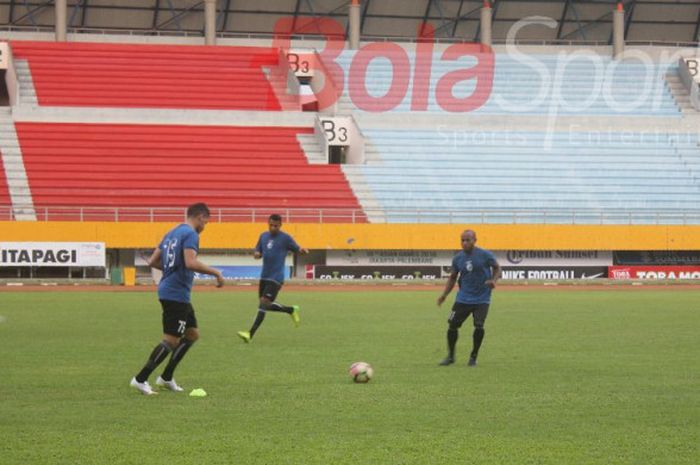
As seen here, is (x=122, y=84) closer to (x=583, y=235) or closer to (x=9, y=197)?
(x=9, y=197)

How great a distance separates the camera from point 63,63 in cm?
5056

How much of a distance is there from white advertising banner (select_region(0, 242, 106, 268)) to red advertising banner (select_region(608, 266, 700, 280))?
19.1 metres

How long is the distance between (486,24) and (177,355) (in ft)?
153

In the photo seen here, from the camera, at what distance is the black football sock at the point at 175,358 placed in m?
11.4

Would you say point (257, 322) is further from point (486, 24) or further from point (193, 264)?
point (486, 24)

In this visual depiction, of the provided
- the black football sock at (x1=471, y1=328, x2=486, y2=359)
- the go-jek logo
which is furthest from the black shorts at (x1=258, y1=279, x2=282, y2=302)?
the go-jek logo

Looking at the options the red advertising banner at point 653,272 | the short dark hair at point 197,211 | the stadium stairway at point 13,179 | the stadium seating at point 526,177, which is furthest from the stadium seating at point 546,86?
the short dark hair at point 197,211

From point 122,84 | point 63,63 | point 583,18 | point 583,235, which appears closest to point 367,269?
point 583,235

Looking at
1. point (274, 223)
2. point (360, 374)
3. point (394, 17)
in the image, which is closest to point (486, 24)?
point (394, 17)

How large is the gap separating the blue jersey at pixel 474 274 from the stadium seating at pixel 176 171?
91.4ft

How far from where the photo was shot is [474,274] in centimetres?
1436

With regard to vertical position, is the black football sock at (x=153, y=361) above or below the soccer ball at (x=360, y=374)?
above

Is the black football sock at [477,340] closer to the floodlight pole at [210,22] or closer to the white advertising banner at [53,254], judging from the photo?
the white advertising banner at [53,254]

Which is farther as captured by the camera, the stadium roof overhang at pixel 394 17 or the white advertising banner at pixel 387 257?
the stadium roof overhang at pixel 394 17
